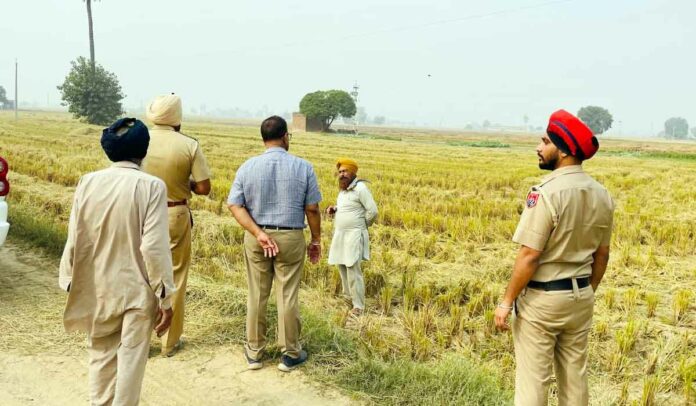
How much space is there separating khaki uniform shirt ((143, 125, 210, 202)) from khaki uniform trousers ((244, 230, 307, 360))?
670 mm

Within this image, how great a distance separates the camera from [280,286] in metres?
4.11

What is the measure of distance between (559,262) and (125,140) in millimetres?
2345

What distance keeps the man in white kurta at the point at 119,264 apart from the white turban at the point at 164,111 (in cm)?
138

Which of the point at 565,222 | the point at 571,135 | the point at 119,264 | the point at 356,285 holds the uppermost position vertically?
the point at 571,135

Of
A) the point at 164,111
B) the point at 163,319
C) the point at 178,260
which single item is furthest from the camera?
the point at 178,260

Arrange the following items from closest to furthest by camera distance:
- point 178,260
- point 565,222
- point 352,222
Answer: point 565,222 < point 178,260 < point 352,222

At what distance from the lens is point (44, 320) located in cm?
484

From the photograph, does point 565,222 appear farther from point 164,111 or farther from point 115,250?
point 164,111

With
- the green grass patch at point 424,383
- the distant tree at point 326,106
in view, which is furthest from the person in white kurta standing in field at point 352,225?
the distant tree at point 326,106

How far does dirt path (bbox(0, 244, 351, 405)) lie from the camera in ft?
12.1

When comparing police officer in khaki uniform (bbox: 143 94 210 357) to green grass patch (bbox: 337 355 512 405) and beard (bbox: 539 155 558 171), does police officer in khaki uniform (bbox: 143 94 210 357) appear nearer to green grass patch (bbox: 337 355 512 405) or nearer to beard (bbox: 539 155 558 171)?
green grass patch (bbox: 337 355 512 405)

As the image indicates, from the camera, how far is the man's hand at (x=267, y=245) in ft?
12.9

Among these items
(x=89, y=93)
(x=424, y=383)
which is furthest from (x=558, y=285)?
(x=89, y=93)

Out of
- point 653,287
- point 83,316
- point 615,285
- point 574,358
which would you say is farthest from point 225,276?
point 653,287
